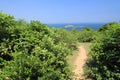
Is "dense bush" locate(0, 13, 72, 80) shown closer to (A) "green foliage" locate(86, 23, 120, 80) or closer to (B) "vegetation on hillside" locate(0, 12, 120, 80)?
(B) "vegetation on hillside" locate(0, 12, 120, 80)

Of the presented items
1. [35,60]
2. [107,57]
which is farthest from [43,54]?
[107,57]

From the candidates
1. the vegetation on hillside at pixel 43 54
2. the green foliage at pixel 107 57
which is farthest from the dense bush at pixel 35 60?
the green foliage at pixel 107 57

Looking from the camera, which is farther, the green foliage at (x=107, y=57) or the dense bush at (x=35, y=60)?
the green foliage at (x=107, y=57)

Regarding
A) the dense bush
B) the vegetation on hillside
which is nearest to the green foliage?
the vegetation on hillside

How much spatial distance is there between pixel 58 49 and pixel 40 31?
4983 mm

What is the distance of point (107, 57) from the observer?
1617 centimetres

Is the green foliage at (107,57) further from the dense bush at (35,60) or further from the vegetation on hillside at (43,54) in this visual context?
the dense bush at (35,60)

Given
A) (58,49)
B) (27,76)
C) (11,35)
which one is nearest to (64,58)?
(58,49)

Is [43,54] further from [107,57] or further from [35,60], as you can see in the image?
[107,57]

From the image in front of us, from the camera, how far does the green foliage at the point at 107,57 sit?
1605cm

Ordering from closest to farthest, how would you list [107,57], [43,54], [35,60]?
[35,60] < [43,54] < [107,57]

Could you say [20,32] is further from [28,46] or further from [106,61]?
[106,61]

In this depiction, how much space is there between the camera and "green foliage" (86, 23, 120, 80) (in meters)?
16.0

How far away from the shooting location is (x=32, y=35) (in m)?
16.1
